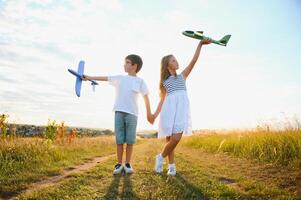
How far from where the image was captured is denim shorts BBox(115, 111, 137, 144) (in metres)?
7.31

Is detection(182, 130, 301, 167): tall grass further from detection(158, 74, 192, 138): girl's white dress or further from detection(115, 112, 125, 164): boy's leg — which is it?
detection(115, 112, 125, 164): boy's leg

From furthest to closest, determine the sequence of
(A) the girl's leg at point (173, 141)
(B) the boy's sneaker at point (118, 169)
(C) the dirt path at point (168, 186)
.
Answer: (B) the boy's sneaker at point (118, 169) → (A) the girl's leg at point (173, 141) → (C) the dirt path at point (168, 186)

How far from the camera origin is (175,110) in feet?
22.7

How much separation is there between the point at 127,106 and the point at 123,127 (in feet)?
1.52

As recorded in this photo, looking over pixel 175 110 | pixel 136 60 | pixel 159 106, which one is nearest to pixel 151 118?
pixel 159 106

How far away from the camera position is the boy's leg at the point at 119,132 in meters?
7.29

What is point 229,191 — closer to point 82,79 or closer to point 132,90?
point 132,90

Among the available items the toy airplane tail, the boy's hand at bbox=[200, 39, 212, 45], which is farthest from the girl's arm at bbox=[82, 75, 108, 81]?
the toy airplane tail

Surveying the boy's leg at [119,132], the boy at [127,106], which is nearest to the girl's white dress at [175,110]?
the boy at [127,106]

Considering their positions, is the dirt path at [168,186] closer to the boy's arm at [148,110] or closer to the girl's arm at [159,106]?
the boy's arm at [148,110]

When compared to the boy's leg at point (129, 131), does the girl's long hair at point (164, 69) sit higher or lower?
higher

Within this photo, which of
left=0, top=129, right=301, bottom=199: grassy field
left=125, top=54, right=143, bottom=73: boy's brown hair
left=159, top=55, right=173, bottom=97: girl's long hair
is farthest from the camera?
left=125, top=54, right=143, bottom=73: boy's brown hair

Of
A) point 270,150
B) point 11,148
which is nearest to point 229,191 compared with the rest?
point 270,150

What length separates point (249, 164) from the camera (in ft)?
30.1
